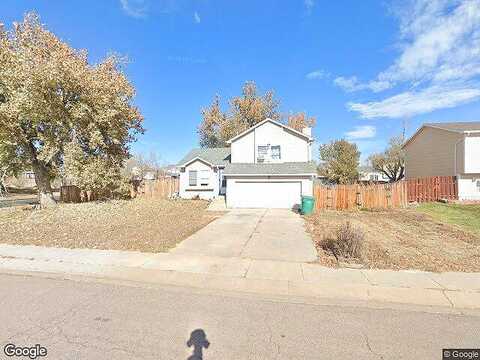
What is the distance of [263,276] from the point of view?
19.6 ft

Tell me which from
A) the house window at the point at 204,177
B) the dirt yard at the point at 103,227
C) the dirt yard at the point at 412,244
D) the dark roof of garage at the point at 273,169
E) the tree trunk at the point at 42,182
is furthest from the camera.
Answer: the house window at the point at 204,177

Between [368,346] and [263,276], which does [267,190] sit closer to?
[263,276]

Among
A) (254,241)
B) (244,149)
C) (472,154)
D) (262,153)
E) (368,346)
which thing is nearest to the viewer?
(368,346)

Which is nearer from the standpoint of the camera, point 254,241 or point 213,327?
point 213,327

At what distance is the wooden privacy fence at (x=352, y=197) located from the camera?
1773 cm

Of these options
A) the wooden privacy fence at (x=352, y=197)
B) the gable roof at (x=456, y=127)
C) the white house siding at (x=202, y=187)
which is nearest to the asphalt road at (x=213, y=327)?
the wooden privacy fence at (x=352, y=197)

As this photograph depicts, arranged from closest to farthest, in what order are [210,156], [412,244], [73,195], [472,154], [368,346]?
[368,346]
[412,244]
[472,154]
[73,195]
[210,156]

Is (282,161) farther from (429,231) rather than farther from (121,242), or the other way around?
(121,242)

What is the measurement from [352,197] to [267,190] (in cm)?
553

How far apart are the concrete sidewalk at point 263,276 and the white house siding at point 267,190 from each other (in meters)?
11.9

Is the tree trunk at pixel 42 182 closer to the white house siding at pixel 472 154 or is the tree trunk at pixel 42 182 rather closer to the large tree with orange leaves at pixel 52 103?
the large tree with orange leaves at pixel 52 103

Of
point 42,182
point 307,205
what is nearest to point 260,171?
point 307,205

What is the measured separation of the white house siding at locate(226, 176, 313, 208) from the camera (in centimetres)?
1856

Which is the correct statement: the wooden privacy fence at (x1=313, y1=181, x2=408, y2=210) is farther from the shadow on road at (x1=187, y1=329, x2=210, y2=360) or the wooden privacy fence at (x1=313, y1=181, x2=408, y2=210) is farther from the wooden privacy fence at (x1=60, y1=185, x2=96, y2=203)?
the wooden privacy fence at (x1=60, y1=185, x2=96, y2=203)
